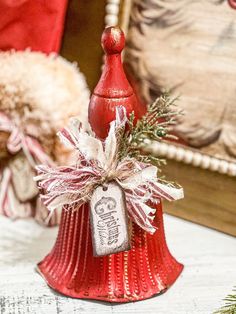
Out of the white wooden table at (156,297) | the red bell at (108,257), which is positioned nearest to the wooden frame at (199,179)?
the white wooden table at (156,297)

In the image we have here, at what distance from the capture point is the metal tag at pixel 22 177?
84 centimetres

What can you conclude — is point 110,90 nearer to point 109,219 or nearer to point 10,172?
point 109,219

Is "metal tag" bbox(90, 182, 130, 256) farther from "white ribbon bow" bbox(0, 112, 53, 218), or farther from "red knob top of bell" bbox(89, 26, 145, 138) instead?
"white ribbon bow" bbox(0, 112, 53, 218)

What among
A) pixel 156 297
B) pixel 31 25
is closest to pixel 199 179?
pixel 156 297

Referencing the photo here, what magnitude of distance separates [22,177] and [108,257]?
21 centimetres

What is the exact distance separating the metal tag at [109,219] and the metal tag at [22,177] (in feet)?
0.71

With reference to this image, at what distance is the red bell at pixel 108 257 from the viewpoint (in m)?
0.66

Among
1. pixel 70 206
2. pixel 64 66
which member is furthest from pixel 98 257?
pixel 64 66

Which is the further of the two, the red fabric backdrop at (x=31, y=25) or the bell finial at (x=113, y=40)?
the red fabric backdrop at (x=31, y=25)

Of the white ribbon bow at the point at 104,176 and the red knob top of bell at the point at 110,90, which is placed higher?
the red knob top of bell at the point at 110,90

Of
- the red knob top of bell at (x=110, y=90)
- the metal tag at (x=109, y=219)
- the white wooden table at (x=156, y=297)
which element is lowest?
the white wooden table at (x=156, y=297)

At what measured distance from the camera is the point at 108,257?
26.8 inches

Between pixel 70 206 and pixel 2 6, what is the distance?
0.33m

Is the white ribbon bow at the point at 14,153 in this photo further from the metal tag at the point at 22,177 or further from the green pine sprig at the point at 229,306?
the green pine sprig at the point at 229,306
